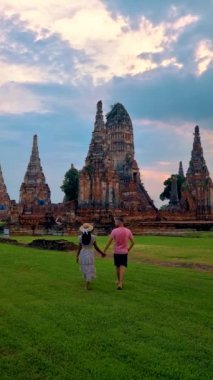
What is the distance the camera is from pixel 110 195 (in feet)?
141

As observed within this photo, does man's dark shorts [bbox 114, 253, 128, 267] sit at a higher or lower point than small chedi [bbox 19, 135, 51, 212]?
lower

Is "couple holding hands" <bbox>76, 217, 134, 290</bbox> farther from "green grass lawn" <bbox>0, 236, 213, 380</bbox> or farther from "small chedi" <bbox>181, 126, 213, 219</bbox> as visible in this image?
"small chedi" <bbox>181, 126, 213, 219</bbox>

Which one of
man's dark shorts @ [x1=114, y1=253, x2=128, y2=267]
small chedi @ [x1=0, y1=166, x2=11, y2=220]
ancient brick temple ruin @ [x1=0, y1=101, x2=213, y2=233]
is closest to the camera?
man's dark shorts @ [x1=114, y1=253, x2=128, y2=267]

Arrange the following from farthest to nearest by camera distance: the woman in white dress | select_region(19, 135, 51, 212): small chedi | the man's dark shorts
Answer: select_region(19, 135, 51, 212): small chedi, the man's dark shorts, the woman in white dress

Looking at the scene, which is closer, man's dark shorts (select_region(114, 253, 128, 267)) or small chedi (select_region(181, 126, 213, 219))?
man's dark shorts (select_region(114, 253, 128, 267))

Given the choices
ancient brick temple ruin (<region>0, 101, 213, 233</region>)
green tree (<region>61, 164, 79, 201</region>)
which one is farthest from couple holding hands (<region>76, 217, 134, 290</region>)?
green tree (<region>61, 164, 79, 201</region>)

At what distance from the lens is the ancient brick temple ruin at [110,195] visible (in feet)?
128

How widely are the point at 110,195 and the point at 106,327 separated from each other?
3642cm

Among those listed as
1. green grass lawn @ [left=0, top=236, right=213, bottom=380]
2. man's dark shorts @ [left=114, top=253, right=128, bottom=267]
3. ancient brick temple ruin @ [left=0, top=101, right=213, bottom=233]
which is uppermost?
ancient brick temple ruin @ [left=0, top=101, right=213, bottom=233]

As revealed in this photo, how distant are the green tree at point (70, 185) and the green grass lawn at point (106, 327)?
67059 mm

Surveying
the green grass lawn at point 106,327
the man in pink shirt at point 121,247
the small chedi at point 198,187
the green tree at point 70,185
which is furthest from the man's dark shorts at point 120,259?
the green tree at point 70,185

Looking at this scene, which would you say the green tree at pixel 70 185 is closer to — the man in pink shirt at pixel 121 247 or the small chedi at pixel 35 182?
the small chedi at pixel 35 182

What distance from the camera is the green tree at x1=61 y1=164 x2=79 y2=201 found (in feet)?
258

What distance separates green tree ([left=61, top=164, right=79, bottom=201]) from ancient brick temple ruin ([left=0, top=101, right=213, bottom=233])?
11.6 meters
